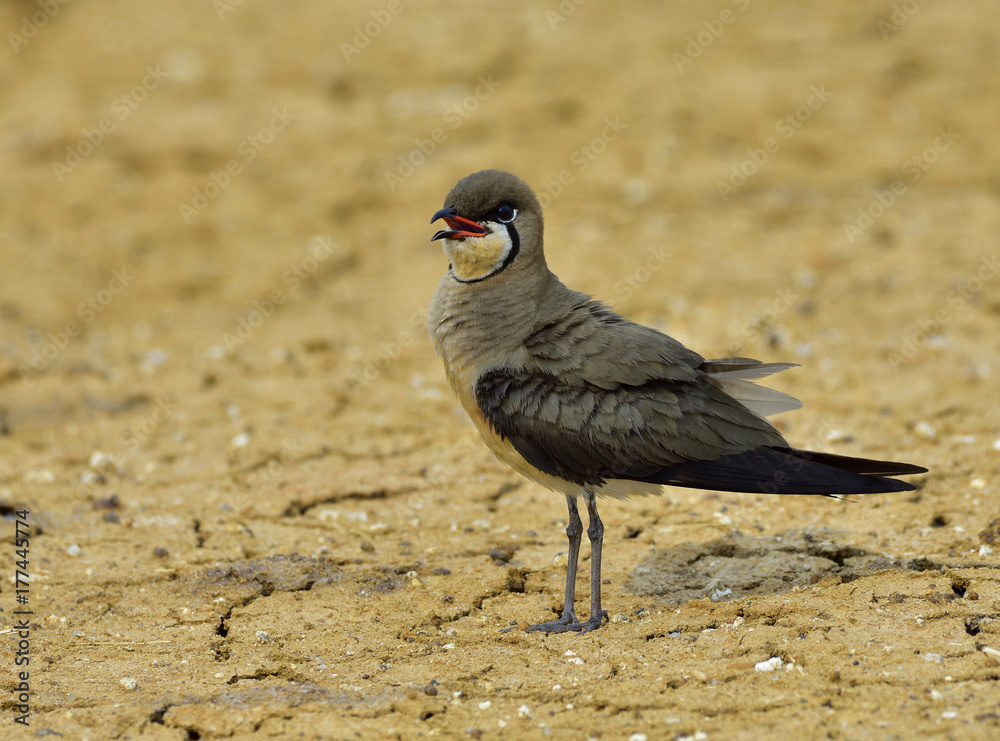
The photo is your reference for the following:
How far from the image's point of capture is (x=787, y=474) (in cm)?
419

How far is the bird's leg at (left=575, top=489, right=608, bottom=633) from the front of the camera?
436 centimetres

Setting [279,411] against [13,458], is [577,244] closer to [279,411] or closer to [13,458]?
[279,411]

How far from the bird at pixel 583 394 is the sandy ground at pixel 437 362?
565 mm

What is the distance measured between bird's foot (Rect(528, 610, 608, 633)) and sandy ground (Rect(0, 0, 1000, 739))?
0.09m

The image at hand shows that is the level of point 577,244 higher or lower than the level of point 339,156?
lower

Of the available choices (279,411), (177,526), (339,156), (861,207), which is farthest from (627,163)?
(177,526)

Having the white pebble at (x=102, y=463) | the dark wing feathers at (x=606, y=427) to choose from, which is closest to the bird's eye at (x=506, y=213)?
the dark wing feathers at (x=606, y=427)

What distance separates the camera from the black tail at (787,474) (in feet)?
13.7

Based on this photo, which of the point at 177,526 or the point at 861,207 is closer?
the point at 177,526

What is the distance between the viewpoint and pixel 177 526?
5.48m

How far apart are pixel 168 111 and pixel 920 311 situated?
7.95 metres

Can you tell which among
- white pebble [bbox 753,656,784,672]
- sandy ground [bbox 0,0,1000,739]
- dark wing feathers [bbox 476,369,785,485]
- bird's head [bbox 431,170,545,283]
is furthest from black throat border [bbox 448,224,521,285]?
white pebble [bbox 753,656,784,672]

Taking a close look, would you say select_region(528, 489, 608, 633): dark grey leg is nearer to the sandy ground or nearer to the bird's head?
the sandy ground

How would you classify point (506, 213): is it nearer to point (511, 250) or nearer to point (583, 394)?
point (511, 250)
